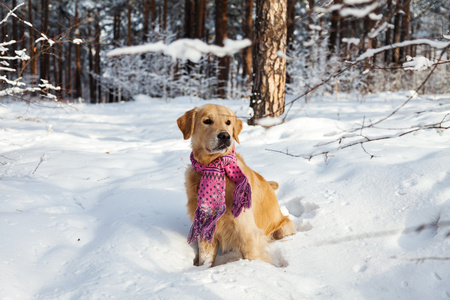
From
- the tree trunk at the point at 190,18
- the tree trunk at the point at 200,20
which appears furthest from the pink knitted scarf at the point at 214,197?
the tree trunk at the point at 190,18

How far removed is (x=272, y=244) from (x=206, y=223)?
719mm

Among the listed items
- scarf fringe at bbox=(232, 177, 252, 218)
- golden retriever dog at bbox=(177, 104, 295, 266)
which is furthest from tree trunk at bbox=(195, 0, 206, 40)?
scarf fringe at bbox=(232, 177, 252, 218)

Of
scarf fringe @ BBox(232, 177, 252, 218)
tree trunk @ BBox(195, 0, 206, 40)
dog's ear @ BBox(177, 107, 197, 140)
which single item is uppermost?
tree trunk @ BBox(195, 0, 206, 40)

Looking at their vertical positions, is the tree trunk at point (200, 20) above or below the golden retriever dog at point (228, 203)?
above

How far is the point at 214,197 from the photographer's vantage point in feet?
7.97

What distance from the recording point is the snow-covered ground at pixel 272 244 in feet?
6.40

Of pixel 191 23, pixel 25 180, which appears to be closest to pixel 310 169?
pixel 25 180

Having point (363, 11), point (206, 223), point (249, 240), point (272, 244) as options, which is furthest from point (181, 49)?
point (272, 244)

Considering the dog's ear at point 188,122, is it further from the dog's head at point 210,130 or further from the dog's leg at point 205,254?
the dog's leg at point 205,254

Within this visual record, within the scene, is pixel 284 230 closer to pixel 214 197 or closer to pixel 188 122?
pixel 214 197

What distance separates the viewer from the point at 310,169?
12.5 feet

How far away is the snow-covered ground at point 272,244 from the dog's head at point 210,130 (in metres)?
0.78

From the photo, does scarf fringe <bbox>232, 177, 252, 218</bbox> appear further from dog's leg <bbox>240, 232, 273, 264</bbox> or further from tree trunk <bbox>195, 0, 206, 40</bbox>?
tree trunk <bbox>195, 0, 206, 40</bbox>

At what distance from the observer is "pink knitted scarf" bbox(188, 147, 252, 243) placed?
243 centimetres
